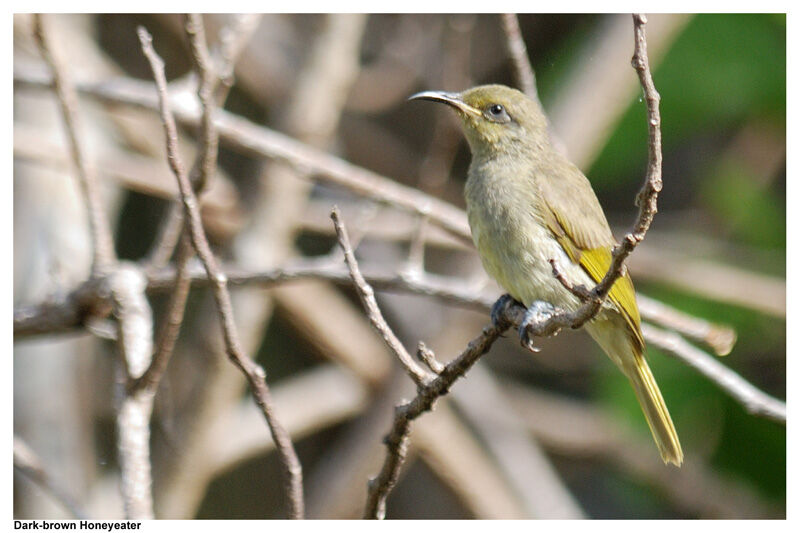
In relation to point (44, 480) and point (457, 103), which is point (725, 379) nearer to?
point (457, 103)

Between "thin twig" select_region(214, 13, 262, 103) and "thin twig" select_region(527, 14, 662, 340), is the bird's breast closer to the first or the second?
"thin twig" select_region(214, 13, 262, 103)

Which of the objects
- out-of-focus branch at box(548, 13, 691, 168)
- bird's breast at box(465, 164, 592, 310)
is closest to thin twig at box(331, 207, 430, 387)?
bird's breast at box(465, 164, 592, 310)

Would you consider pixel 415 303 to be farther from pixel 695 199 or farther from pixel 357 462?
pixel 695 199

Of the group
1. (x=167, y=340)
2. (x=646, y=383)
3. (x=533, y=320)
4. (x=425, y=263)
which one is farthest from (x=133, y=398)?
(x=425, y=263)

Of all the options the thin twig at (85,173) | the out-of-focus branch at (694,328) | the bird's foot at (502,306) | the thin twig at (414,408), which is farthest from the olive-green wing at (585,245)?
the thin twig at (85,173)

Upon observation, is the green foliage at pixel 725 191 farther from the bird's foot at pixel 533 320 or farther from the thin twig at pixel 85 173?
the thin twig at pixel 85 173
